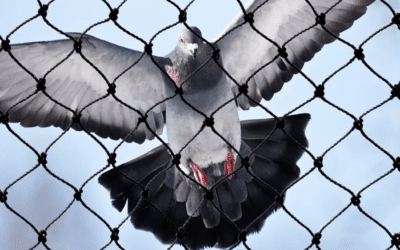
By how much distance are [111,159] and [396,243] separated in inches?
51.7

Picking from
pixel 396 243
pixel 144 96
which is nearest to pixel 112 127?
pixel 144 96

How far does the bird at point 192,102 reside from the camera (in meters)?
3.85

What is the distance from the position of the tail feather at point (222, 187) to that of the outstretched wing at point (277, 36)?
35 centimetres

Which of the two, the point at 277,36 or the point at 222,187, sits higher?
the point at 277,36

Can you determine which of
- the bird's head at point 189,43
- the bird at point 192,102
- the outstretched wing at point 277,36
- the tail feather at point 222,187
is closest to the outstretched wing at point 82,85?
the bird at point 192,102

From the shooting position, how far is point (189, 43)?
400 centimetres

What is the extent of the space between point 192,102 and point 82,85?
82 cm

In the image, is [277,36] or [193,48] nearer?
[193,48]

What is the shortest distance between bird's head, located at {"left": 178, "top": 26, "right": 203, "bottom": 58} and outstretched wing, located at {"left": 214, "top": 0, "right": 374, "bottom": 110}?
17cm

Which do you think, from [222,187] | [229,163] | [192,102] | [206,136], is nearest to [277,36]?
[192,102]

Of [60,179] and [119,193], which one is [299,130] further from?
[60,179]

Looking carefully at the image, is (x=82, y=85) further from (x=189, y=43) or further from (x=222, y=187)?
(x=222, y=187)

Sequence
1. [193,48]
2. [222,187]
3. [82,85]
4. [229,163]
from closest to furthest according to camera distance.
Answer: [193,48], [82,85], [229,163], [222,187]

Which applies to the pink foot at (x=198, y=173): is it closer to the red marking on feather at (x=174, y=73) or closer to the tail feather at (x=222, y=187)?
the tail feather at (x=222, y=187)
